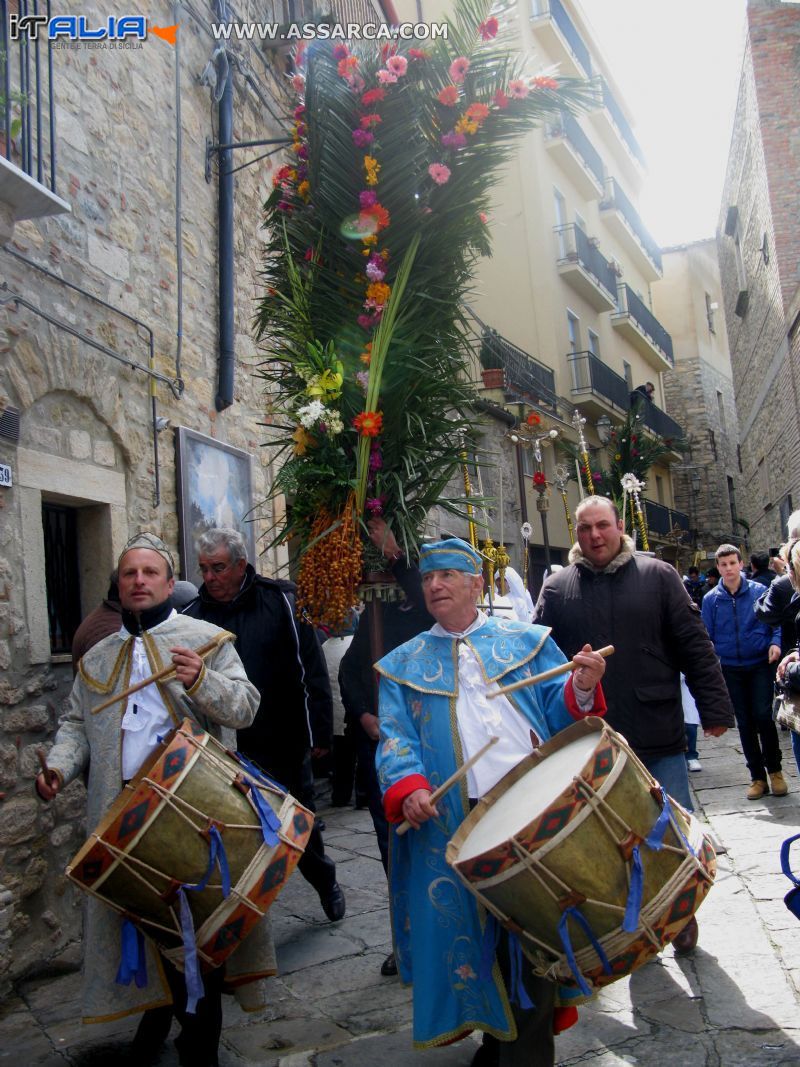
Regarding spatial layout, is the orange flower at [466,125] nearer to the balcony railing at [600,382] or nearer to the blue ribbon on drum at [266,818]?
the blue ribbon on drum at [266,818]

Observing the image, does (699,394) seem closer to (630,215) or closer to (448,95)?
(630,215)

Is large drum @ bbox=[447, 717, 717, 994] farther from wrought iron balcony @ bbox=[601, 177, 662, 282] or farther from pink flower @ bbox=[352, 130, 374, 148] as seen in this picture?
wrought iron balcony @ bbox=[601, 177, 662, 282]

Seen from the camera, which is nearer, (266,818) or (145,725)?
(266,818)

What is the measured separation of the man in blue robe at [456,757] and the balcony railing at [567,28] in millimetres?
23435

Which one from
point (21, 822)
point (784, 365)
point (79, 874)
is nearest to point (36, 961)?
point (21, 822)

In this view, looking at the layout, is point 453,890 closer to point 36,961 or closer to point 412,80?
point 36,961

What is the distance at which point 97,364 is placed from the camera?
19.8ft

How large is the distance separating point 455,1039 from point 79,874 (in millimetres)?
1209

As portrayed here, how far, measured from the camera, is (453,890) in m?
3.05

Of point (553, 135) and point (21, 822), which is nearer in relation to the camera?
point (21, 822)

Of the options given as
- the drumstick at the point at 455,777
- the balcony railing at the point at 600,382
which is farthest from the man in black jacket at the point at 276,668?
the balcony railing at the point at 600,382

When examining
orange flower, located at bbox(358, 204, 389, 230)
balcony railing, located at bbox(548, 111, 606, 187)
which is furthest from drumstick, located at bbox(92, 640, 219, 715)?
balcony railing, located at bbox(548, 111, 606, 187)

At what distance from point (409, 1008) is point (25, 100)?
4.54 meters

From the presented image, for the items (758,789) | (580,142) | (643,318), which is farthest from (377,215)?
(643,318)
